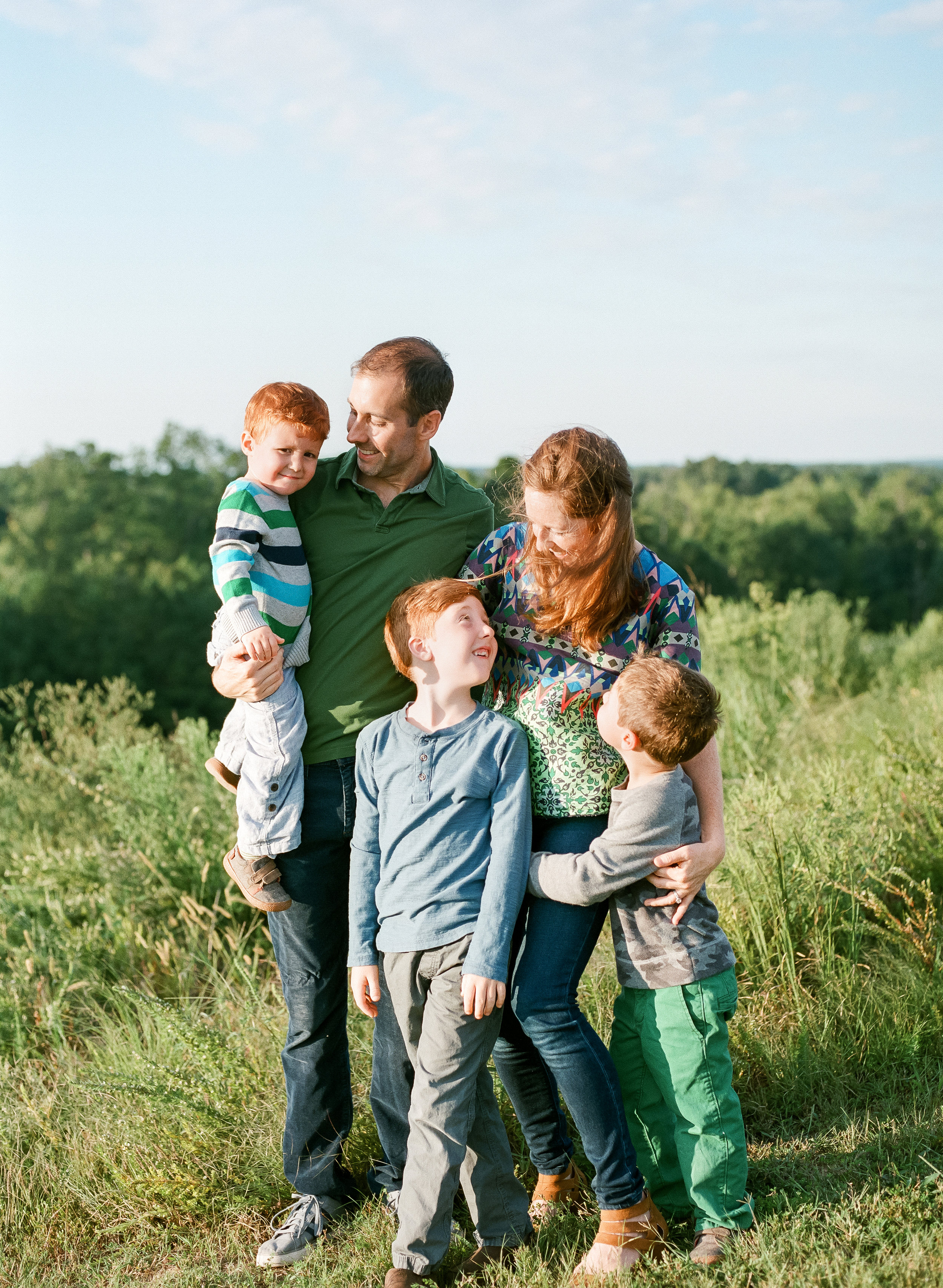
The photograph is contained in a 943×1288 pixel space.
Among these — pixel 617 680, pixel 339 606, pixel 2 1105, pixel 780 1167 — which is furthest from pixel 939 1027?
pixel 2 1105

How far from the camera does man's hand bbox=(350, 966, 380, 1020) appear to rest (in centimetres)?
246

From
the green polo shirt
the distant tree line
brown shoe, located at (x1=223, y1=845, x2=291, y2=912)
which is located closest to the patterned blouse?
the green polo shirt

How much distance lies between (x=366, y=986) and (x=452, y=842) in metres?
0.45

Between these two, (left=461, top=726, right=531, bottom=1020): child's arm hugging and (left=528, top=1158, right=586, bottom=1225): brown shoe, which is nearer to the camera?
(left=461, top=726, right=531, bottom=1020): child's arm hugging

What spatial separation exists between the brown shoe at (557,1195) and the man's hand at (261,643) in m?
1.57

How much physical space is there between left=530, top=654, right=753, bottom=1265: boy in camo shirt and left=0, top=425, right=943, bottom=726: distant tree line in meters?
5.79

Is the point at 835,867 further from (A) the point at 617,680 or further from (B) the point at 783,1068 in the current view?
(A) the point at 617,680

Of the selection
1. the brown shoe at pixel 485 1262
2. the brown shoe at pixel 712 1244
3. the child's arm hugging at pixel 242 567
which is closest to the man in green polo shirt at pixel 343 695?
the child's arm hugging at pixel 242 567

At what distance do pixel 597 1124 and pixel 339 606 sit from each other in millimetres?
1427

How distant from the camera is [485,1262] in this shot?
2385 mm

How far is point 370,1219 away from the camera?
2.64m

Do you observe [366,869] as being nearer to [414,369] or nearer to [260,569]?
[260,569]

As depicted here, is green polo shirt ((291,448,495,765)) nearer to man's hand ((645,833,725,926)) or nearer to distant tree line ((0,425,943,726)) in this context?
man's hand ((645,833,725,926))

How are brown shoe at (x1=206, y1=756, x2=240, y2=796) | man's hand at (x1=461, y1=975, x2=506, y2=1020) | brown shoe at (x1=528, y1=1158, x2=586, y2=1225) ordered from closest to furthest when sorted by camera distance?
man's hand at (x1=461, y1=975, x2=506, y2=1020) → brown shoe at (x1=528, y1=1158, x2=586, y2=1225) → brown shoe at (x1=206, y1=756, x2=240, y2=796)
